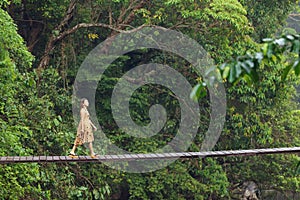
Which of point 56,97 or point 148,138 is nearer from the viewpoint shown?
point 56,97

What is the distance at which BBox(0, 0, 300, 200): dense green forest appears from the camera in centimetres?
588

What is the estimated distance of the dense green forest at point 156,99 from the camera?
5.88 metres

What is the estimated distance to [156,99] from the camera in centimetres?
764

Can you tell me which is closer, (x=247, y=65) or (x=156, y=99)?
(x=247, y=65)

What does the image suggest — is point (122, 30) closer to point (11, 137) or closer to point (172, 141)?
point (172, 141)

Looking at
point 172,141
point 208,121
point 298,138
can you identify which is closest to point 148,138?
point 172,141

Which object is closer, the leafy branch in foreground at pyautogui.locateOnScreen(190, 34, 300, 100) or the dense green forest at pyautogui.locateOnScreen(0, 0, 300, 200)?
the leafy branch in foreground at pyautogui.locateOnScreen(190, 34, 300, 100)

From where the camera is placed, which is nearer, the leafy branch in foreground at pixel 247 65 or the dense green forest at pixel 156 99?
the leafy branch in foreground at pixel 247 65

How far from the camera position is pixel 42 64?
6.86 meters

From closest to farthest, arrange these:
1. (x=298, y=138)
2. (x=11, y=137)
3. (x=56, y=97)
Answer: (x=11, y=137)
(x=56, y=97)
(x=298, y=138)

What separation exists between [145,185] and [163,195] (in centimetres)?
30

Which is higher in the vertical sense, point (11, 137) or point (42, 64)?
point (42, 64)

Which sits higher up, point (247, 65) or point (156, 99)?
point (247, 65)

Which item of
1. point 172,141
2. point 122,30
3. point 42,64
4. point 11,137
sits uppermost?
point 122,30
